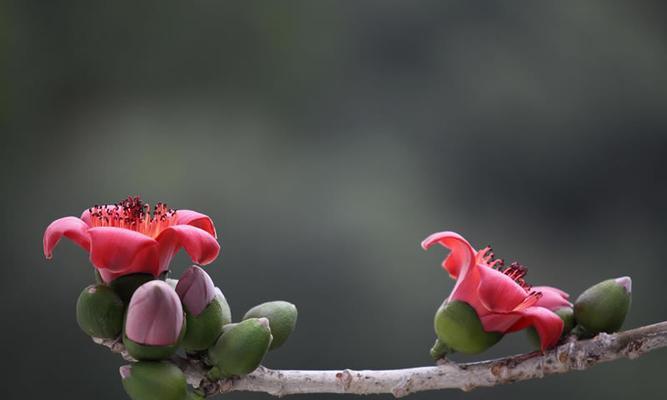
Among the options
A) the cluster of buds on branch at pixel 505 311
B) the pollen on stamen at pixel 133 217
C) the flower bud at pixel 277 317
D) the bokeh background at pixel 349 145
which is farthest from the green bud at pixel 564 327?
the bokeh background at pixel 349 145

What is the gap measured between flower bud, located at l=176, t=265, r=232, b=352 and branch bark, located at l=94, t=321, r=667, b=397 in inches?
1.0

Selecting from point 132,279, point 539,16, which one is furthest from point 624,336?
point 539,16

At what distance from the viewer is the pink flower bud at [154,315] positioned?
2.03 ft

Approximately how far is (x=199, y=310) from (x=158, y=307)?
0.19 ft

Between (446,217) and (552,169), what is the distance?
0.30 meters

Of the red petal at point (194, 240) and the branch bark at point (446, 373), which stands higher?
the red petal at point (194, 240)

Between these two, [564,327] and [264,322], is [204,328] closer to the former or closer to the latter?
[264,322]

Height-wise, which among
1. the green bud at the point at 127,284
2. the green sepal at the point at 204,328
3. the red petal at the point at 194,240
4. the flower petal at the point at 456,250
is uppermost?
the flower petal at the point at 456,250

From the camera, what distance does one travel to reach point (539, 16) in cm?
222

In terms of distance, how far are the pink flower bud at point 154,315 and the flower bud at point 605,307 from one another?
1.06 ft

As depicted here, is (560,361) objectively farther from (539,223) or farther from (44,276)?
(44,276)

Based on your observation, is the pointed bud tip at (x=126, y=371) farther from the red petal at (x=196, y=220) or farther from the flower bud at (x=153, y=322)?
the red petal at (x=196, y=220)

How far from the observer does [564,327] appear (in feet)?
2.30

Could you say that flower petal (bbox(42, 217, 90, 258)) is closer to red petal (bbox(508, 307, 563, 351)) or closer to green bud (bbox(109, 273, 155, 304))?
green bud (bbox(109, 273, 155, 304))
